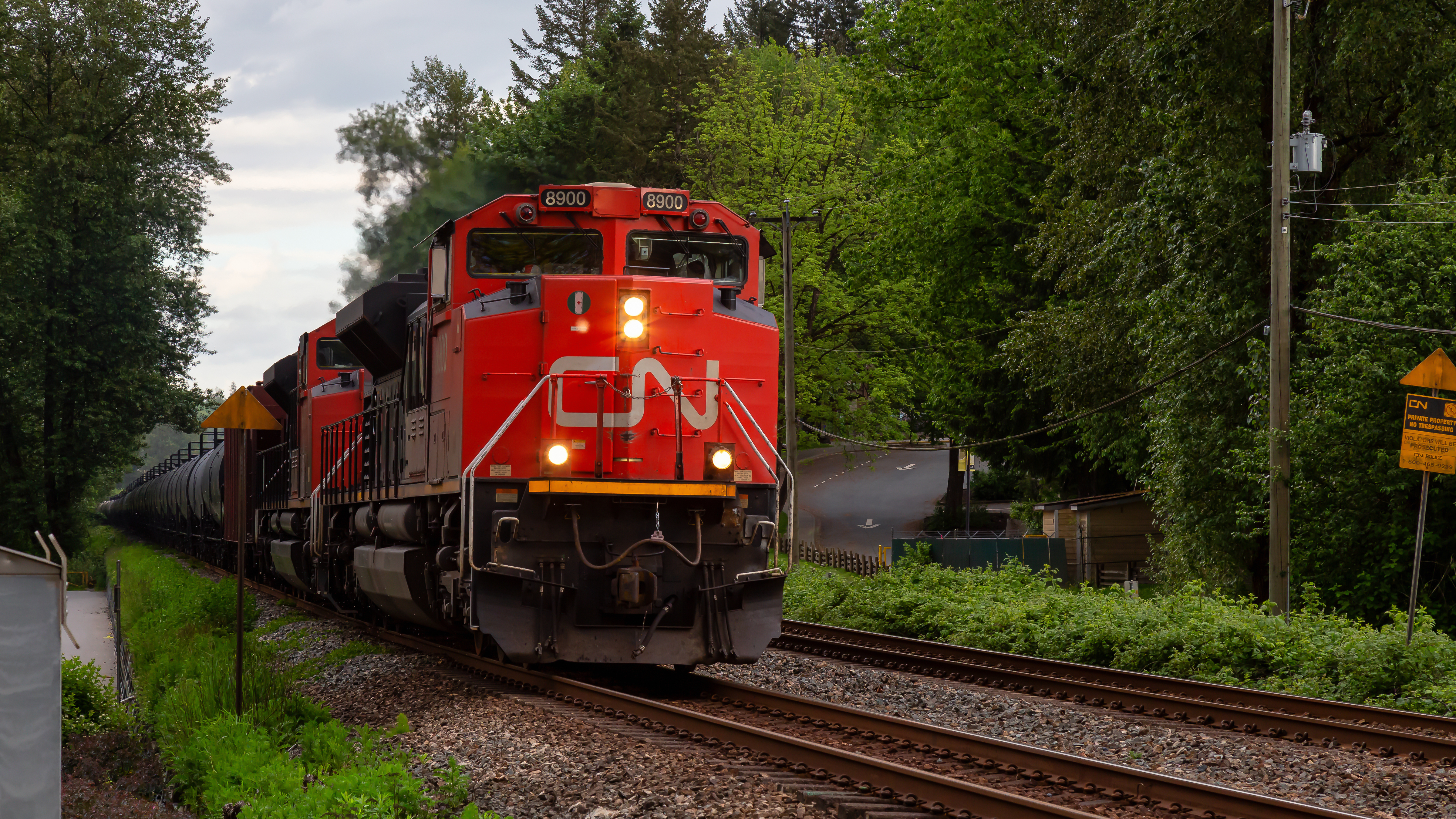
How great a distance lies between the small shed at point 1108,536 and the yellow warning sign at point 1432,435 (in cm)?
1731

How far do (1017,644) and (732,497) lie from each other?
5.68m

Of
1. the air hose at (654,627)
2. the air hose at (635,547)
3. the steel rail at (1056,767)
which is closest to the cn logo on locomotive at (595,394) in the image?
the air hose at (635,547)

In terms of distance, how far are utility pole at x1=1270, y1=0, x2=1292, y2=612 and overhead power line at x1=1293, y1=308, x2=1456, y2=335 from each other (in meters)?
0.31

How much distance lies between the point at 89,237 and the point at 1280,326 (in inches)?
1298

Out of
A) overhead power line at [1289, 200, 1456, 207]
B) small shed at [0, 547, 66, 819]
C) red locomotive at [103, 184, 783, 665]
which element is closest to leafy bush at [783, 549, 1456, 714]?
red locomotive at [103, 184, 783, 665]

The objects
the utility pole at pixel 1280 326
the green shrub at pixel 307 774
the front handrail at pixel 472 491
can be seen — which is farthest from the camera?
the utility pole at pixel 1280 326

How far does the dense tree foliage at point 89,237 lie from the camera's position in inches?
1380

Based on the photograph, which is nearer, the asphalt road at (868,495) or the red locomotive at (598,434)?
the red locomotive at (598,434)

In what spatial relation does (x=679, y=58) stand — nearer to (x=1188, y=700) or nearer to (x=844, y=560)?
(x=844, y=560)

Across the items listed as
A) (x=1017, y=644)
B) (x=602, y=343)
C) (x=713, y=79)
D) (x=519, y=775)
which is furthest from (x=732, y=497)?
(x=713, y=79)

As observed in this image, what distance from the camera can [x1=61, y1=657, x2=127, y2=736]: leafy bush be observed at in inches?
425

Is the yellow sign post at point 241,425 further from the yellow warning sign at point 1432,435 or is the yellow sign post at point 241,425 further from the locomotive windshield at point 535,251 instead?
the yellow warning sign at point 1432,435

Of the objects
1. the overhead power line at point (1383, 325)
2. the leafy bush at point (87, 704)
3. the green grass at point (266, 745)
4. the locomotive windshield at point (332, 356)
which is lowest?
the leafy bush at point (87, 704)

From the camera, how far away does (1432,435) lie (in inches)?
470
